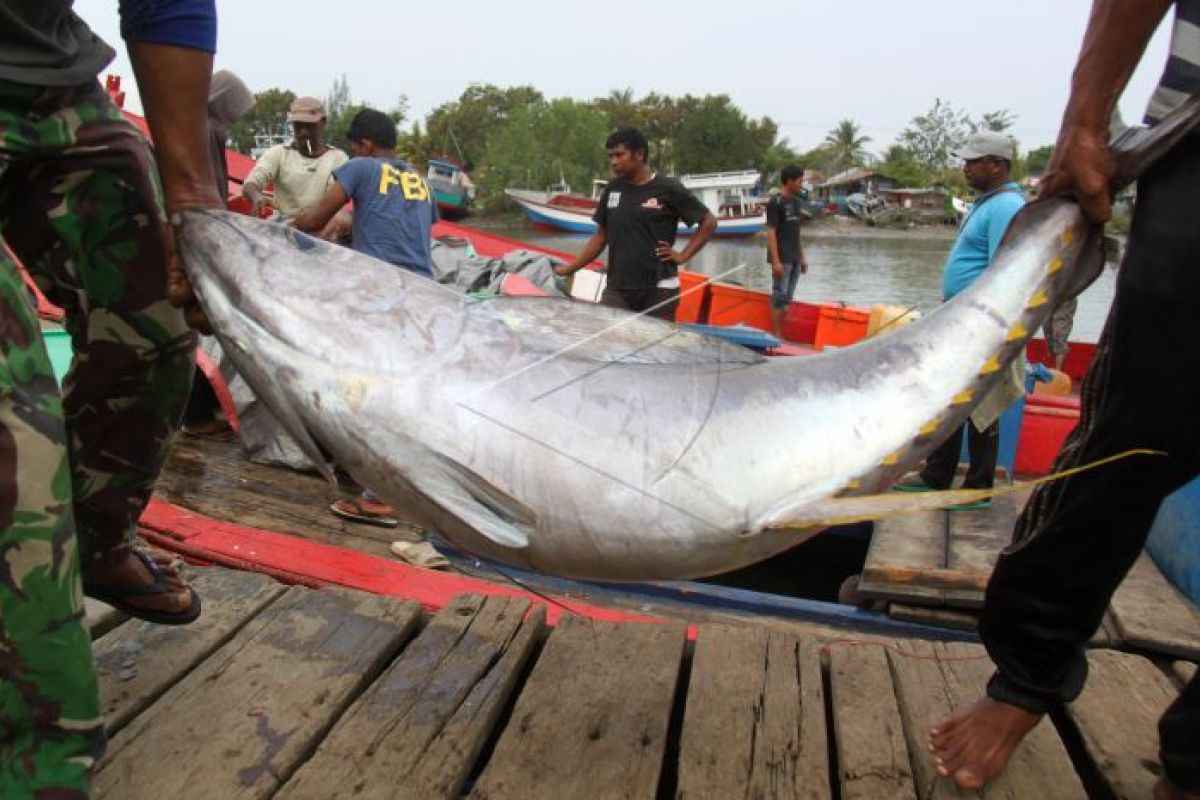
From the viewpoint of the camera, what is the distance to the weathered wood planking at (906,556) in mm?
3543

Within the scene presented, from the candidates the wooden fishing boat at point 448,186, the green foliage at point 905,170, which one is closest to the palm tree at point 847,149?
the green foliage at point 905,170

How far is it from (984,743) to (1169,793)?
0.34 m

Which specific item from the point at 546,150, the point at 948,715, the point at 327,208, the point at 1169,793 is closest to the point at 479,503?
the point at 948,715

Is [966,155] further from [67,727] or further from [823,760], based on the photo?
[67,727]

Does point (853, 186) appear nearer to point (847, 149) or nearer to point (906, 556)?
point (847, 149)

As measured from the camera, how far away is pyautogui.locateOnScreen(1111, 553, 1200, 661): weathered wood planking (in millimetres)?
3039

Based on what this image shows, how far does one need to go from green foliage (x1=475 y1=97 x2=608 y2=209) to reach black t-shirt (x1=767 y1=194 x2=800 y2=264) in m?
53.9

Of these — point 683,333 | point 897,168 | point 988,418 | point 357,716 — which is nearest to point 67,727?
point 357,716

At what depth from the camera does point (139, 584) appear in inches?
84.9

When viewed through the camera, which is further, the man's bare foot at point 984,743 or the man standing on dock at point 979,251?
the man standing on dock at point 979,251

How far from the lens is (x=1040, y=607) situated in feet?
5.69

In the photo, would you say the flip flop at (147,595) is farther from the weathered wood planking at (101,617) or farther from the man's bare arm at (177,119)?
the man's bare arm at (177,119)

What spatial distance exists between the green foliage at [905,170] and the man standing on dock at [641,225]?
73.5 m

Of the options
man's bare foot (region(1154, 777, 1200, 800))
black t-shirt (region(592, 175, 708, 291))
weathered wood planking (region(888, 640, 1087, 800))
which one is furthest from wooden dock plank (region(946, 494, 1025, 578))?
black t-shirt (region(592, 175, 708, 291))
